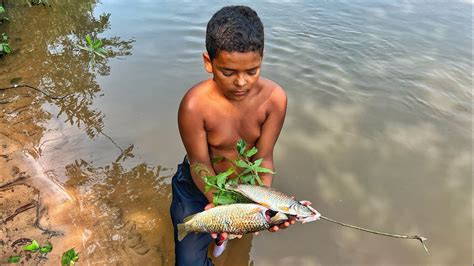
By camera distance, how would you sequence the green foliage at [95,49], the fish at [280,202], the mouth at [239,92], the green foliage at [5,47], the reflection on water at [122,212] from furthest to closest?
the green foliage at [95,49], the green foliage at [5,47], the reflection on water at [122,212], the mouth at [239,92], the fish at [280,202]

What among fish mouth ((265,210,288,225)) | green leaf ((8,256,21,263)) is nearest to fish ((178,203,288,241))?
fish mouth ((265,210,288,225))

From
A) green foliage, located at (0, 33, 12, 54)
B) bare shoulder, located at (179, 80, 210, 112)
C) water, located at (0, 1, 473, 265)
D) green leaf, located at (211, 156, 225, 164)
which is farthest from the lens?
green foliage, located at (0, 33, 12, 54)

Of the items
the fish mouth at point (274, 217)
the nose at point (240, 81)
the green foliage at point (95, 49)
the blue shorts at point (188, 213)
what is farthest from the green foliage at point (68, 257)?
the green foliage at point (95, 49)

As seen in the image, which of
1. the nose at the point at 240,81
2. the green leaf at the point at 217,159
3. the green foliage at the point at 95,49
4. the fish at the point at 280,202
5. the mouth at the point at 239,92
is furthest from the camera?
the green foliage at the point at 95,49

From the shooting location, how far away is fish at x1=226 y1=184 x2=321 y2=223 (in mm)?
1883

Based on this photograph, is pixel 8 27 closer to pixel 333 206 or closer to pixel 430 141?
pixel 333 206

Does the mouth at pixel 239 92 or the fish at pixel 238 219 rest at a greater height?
the mouth at pixel 239 92

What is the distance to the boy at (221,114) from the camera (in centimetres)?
228

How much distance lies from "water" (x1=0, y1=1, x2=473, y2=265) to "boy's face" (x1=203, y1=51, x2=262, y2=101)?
147cm

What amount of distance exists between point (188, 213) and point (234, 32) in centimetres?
133

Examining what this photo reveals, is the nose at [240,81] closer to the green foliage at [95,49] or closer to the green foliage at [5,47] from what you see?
the green foliage at [95,49]

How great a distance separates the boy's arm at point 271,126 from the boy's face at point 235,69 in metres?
0.35

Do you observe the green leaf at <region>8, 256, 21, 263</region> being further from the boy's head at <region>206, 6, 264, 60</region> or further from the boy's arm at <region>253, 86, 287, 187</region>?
the boy's head at <region>206, 6, 264, 60</region>

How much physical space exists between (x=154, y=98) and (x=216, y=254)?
257cm
